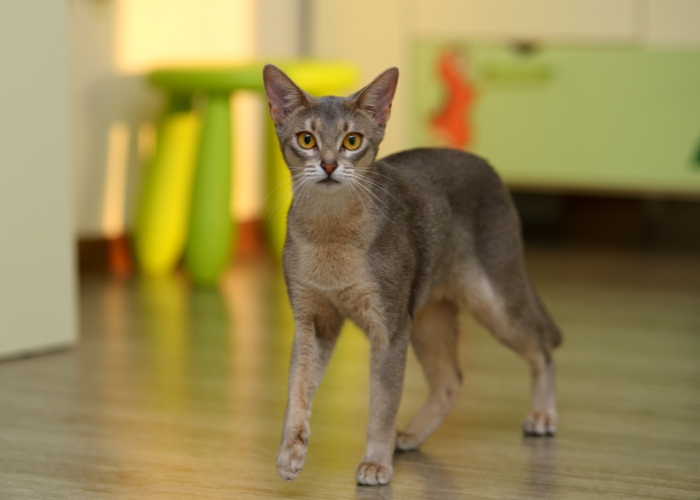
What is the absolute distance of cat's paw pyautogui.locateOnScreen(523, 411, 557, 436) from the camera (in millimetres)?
2033

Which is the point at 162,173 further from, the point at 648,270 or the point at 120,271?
the point at 648,270

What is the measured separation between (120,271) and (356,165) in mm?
2138

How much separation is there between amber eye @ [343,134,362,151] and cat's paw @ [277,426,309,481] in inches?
17.4

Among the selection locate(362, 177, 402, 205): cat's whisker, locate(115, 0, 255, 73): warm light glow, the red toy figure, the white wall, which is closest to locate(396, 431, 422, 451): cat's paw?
locate(362, 177, 402, 205): cat's whisker

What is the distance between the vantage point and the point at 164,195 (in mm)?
3566

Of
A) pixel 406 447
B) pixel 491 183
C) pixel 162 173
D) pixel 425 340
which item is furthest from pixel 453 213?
pixel 162 173

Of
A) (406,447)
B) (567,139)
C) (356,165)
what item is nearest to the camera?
(356,165)

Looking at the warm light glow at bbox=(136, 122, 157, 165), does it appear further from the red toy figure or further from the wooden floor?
the red toy figure

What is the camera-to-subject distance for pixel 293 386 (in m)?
1.72

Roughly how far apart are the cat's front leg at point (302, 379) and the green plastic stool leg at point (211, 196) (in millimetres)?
1638

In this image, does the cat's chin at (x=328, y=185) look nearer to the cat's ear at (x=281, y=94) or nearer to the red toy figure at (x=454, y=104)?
the cat's ear at (x=281, y=94)

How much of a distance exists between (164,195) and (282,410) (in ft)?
5.07

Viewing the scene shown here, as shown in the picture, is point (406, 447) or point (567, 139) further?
point (567, 139)

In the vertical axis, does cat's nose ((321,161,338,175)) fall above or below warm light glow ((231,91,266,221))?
above
